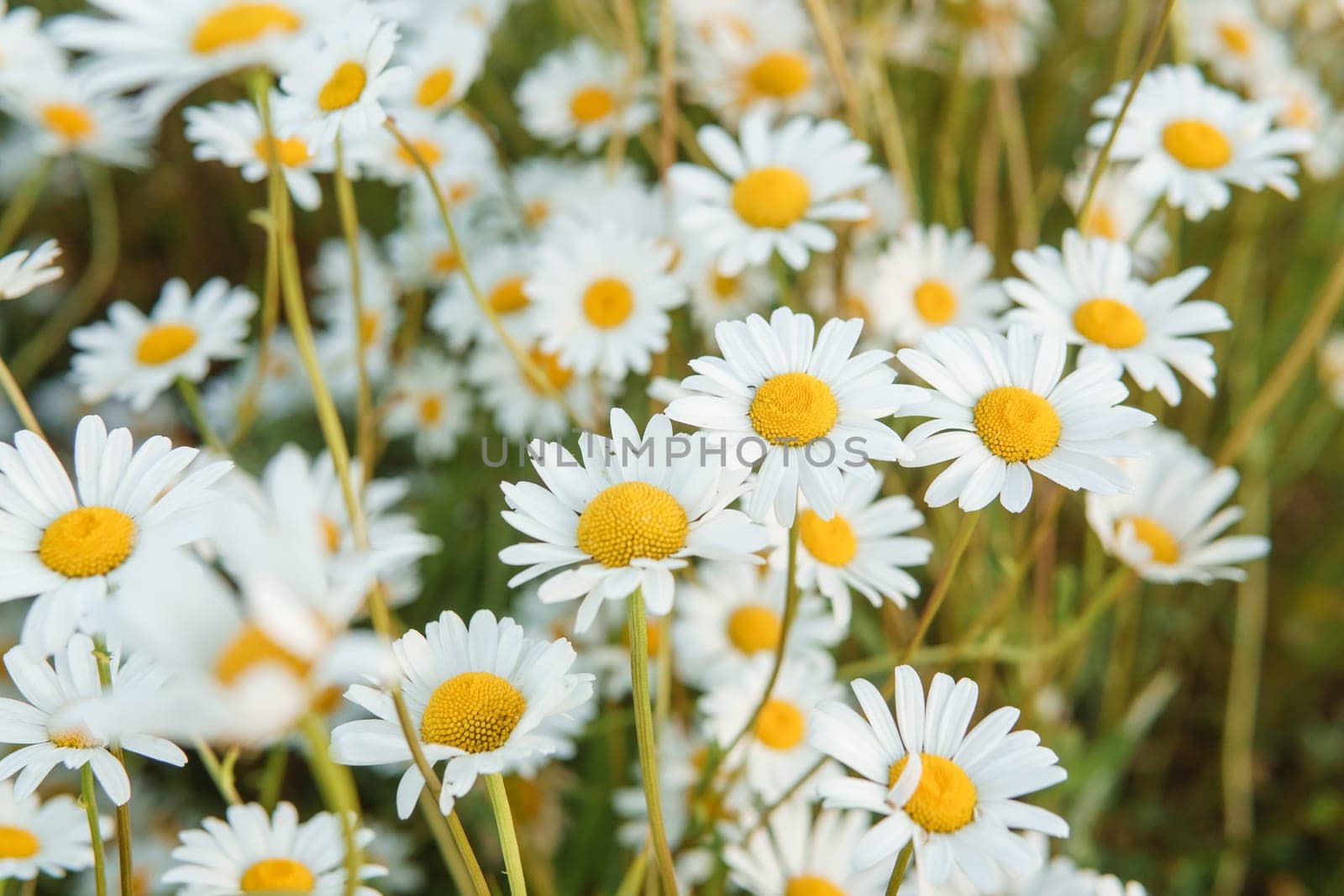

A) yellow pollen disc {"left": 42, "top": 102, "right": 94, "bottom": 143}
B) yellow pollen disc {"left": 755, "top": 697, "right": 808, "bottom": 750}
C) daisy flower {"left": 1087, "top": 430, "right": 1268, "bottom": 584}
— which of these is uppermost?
yellow pollen disc {"left": 42, "top": 102, "right": 94, "bottom": 143}

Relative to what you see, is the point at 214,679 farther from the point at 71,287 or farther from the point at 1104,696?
the point at 71,287

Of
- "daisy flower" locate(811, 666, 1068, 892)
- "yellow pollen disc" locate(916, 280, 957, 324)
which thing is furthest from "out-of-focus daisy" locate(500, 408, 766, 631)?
A: "yellow pollen disc" locate(916, 280, 957, 324)

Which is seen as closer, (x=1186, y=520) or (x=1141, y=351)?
(x=1141, y=351)

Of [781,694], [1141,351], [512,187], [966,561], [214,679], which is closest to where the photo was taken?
[214,679]

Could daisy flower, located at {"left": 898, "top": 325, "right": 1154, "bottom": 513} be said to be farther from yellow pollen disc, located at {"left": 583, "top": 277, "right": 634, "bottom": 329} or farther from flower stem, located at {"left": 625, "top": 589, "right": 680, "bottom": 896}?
yellow pollen disc, located at {"left": 583, "top": 277, "right": 634, "bottom": 329}

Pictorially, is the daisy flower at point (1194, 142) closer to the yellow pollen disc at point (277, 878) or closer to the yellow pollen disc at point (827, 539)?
the yellow pollen disc at point (827, 539)

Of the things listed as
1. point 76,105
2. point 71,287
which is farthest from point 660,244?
point 71,287

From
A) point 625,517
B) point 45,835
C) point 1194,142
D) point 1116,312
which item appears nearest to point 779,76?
point 1194,142
